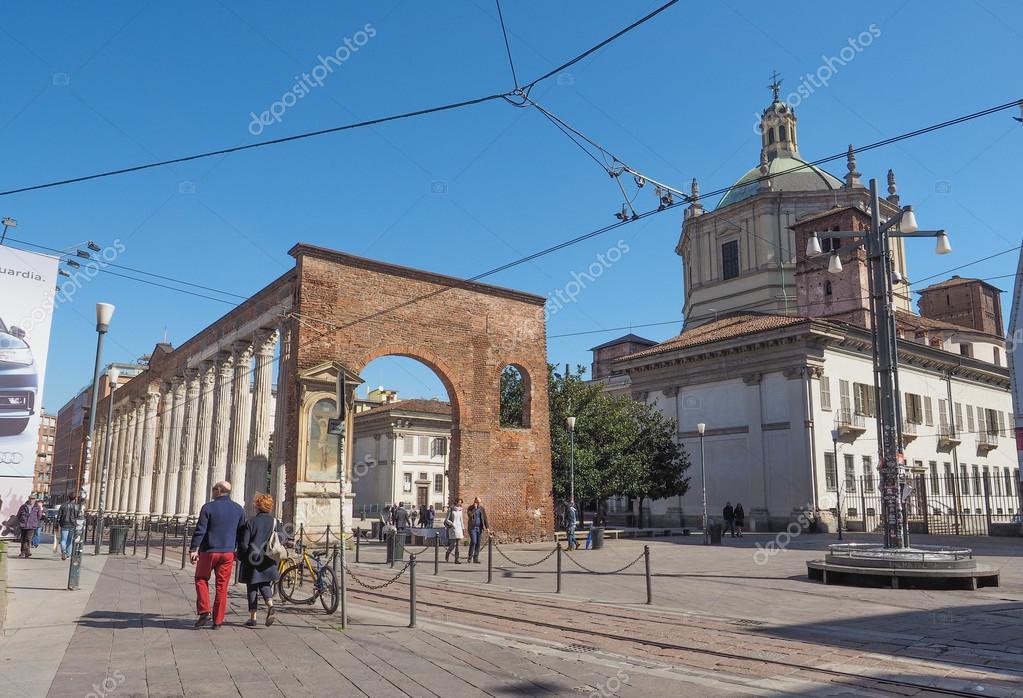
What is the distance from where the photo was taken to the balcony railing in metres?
35.4

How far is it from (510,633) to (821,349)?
30.7 m

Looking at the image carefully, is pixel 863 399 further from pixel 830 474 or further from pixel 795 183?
pixel 795 183

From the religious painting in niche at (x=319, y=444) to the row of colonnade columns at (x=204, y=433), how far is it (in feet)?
3.91

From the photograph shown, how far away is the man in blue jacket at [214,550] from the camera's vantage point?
8.55 metres

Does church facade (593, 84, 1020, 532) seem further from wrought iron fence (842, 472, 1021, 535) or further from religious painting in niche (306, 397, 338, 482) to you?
religious painting in niche (306, 397, 338, 482)

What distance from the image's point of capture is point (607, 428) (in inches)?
1314

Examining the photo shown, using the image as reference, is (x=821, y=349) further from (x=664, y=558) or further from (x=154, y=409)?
(x=154, y=409)

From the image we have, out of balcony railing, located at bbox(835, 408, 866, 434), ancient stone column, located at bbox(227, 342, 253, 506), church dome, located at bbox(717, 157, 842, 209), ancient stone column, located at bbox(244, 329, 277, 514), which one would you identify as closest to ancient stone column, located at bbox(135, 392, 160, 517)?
ancient stone column, located at bbox(227, 342, 253, 506)

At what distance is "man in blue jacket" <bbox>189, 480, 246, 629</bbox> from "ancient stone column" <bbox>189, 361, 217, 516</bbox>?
22227mm

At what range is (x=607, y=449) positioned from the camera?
108 feet

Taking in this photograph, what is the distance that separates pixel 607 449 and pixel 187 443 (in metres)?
17.9

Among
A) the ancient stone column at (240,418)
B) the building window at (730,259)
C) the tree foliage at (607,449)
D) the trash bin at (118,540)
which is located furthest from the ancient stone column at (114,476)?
the building window at (730,259)

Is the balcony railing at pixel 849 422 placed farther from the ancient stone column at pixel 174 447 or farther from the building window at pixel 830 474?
the ancient stone column at pixel 174 447

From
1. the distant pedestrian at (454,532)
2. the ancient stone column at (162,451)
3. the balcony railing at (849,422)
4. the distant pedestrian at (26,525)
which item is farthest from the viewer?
the ancient stone column at (162,451)
